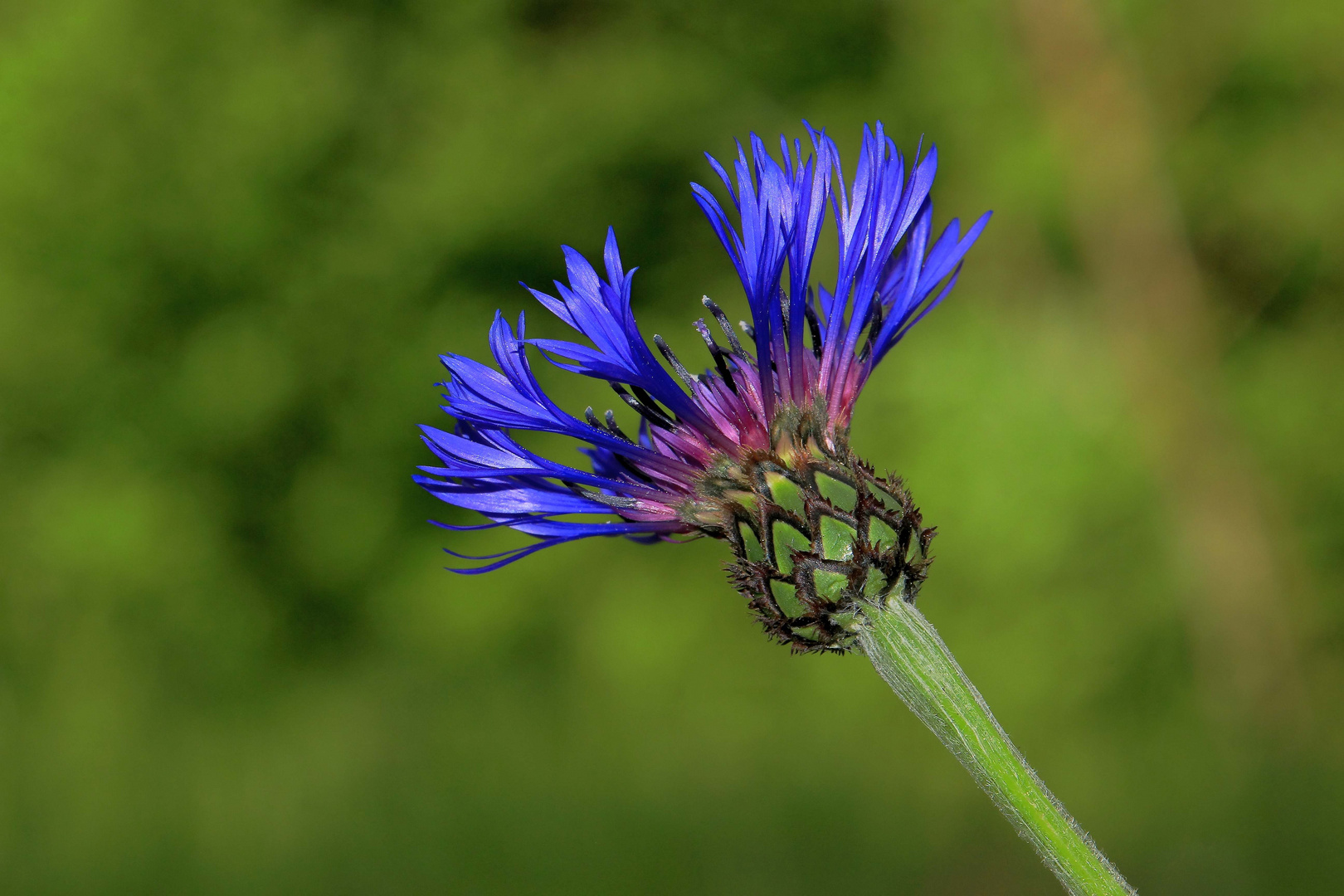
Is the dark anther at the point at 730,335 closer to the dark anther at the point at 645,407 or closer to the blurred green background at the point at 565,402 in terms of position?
the dark anther at the point at 645,407

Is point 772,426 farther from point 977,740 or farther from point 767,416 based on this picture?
point 977,740

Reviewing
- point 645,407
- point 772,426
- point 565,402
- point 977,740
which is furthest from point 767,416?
point 565,402

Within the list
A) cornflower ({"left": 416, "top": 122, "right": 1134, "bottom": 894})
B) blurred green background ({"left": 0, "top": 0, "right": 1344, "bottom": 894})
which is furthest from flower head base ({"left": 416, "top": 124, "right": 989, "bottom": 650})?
blurred green background ({"left": 0, "top": 0, "right": 1344, "bottom": 894})

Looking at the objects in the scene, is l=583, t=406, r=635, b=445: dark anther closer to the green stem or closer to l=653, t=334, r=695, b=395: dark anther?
l=653, t=334, r=695, b=395: dark anther

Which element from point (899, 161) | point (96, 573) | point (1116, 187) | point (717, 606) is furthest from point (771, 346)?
point (96, 573)

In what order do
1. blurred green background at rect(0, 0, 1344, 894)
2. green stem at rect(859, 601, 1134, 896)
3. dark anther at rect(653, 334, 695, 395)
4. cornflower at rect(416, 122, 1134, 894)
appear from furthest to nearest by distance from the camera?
blurred green background at rect(0, 0, 1344, 894)
dark anther at rect(653, 334, 695, 395)
cornflower at rect(416, 122, 1134, 894)
green stem at rect(859, 601, 1134, 896)

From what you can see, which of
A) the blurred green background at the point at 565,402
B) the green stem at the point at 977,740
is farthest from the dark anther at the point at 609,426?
the blurred green background at the point at 565,402

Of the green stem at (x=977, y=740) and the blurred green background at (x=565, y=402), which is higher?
the blurred green background at (x=565, y=402)
